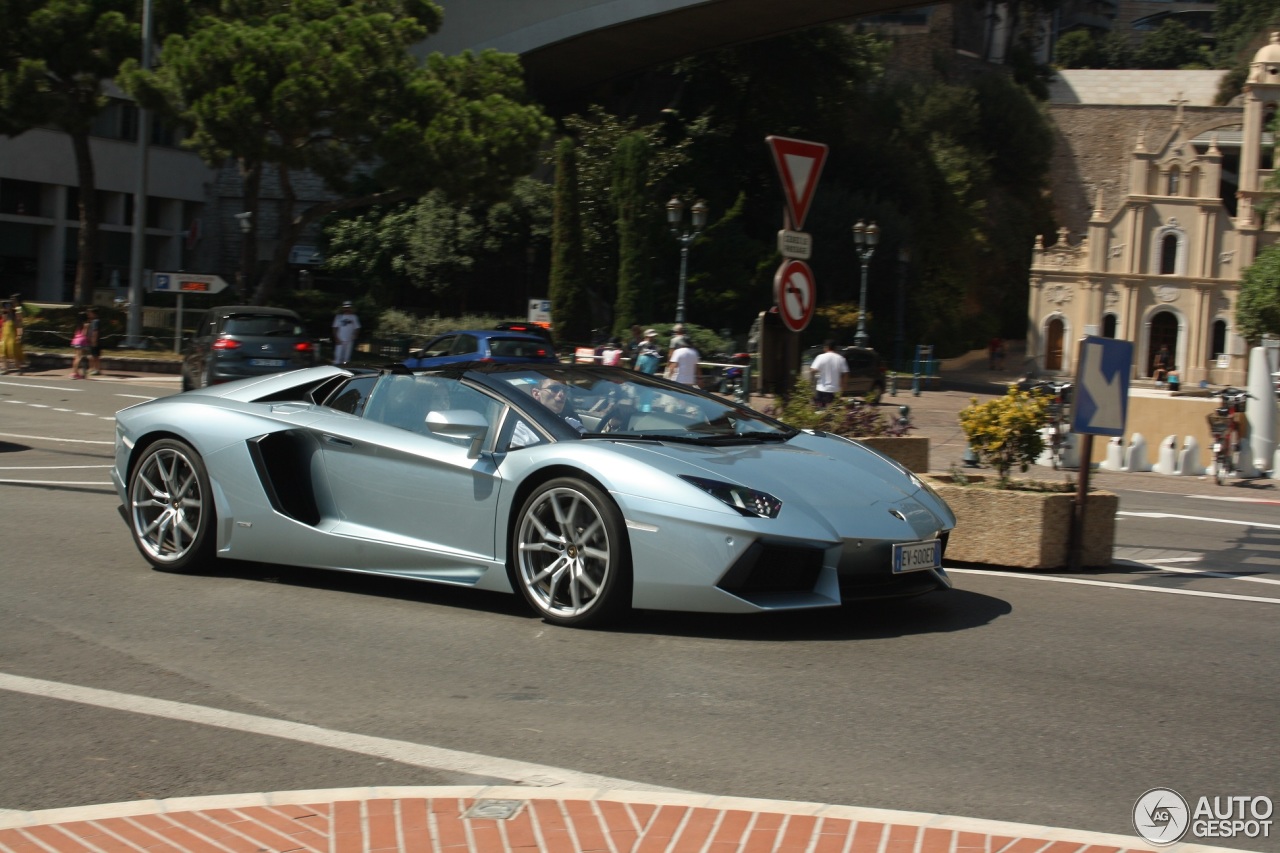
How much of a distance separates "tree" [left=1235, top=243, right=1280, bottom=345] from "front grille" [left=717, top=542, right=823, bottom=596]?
46.9 m

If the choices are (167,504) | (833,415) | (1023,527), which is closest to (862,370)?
(833,415)

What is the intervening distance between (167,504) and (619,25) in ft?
159

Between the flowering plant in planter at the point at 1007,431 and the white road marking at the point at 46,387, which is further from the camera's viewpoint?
the white road marking at the point at 46,387

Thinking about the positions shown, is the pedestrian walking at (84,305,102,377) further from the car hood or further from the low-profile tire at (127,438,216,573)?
the car hood

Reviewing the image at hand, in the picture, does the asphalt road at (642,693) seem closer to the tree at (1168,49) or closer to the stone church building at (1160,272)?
the stone church building at (1160,272)

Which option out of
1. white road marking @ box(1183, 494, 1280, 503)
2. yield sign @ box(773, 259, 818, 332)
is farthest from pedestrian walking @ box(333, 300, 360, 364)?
yield sign @ box(773, 259, 818, 332)

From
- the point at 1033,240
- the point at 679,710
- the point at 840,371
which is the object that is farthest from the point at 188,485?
the point at 1033,240

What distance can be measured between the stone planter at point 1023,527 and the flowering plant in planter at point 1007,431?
0.24m

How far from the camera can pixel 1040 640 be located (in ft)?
21.5

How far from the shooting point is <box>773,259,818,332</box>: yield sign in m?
10.2

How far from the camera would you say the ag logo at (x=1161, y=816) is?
3945 millimetres

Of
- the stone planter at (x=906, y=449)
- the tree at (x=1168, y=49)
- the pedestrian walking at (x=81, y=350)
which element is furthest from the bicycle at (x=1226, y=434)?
the tree at (x=1168, y=49)

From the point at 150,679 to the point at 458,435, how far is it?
1991mm

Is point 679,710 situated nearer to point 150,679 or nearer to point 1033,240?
point 150,679
